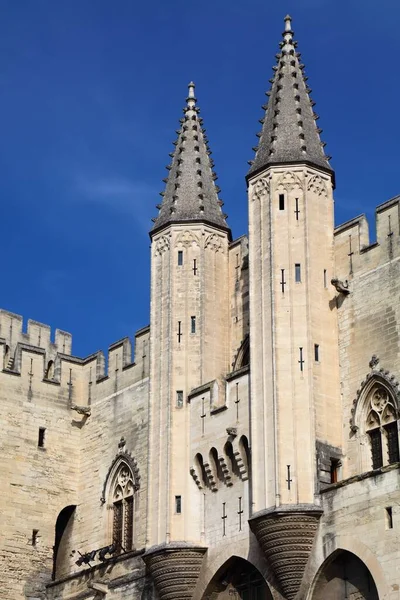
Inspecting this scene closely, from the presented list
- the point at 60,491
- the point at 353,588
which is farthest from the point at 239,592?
the point at 60,491

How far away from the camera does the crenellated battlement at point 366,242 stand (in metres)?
29.4

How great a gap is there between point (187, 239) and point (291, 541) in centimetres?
956

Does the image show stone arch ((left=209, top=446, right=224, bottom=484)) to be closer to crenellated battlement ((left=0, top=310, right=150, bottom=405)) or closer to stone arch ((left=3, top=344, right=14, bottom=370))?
crenellated battlement ((left=0, top=310, right=150, bottom=405))

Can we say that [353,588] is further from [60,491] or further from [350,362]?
[60,491]

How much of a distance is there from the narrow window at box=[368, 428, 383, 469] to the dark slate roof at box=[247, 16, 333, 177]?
6.64 m

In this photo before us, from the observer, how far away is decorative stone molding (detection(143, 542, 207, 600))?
99.2ft

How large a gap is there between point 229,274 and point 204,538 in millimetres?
7246

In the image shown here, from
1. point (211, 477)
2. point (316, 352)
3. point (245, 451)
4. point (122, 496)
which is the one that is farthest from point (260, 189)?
point (122, 496)

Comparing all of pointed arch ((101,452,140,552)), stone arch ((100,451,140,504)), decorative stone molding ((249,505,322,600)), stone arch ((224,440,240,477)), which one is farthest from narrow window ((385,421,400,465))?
stone arch ((100,451,140,504))

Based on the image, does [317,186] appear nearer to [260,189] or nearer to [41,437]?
[260,189]

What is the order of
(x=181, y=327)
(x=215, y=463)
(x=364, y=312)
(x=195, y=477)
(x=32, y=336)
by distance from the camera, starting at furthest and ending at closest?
(x=32, y=336), (x=181, y=327), (x=195, y=477), (x=215, y=463), (x=364, y=312)

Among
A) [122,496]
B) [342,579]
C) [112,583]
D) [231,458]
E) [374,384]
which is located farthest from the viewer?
[122,496]

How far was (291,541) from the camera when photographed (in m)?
27.2

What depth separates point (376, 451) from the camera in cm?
2848
